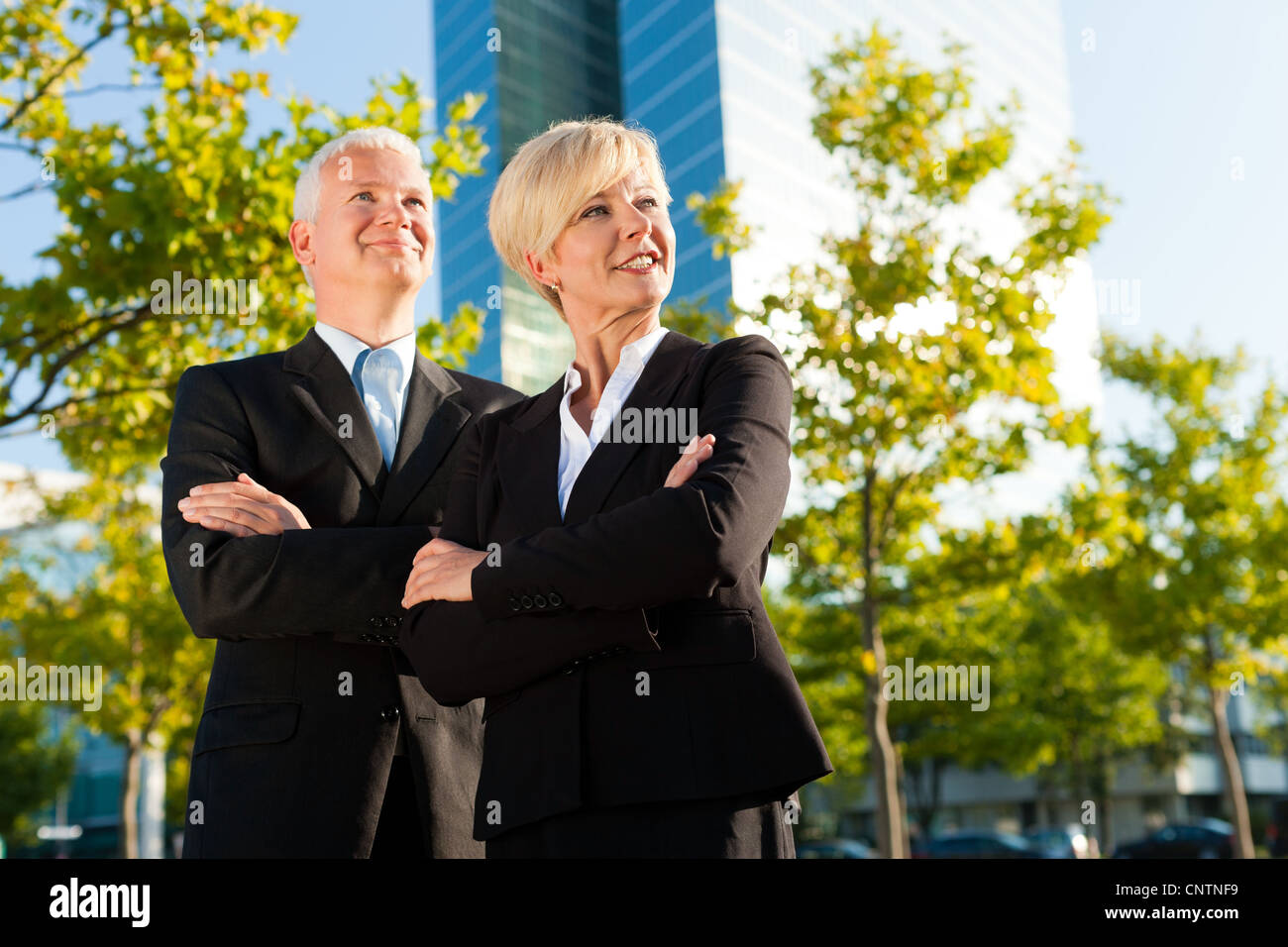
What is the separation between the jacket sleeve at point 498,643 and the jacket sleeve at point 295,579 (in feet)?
0.63

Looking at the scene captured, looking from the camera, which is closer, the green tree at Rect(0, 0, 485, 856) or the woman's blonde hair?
the woman's blonde hair

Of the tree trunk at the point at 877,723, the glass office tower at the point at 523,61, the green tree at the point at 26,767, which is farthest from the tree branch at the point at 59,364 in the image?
the glass office tower at the point at 523,61

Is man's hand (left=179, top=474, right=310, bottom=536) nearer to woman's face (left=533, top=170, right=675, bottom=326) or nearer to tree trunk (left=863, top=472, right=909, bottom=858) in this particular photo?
woman's face (left=533, top=170, right=675, bottom=326)

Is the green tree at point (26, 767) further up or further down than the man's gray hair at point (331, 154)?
further down

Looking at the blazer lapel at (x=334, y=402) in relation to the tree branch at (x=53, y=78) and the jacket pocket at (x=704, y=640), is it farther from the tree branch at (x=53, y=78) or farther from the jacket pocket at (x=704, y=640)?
the tree branch at (x=53, y=78)

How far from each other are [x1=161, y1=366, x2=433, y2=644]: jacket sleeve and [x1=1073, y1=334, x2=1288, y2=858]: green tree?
A: 18529mm

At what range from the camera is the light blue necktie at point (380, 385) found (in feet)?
9.80

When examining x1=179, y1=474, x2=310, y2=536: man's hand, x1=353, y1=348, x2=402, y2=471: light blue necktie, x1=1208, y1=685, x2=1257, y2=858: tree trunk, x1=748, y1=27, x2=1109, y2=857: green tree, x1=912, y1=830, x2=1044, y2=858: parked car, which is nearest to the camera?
x1=179, y1=474, x2=310, y2=536: man's hand

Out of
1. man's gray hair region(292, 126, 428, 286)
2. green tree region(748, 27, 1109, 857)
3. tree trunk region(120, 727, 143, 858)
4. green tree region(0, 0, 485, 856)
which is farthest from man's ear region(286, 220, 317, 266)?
tree trunk region(120, 727, 143, 858)

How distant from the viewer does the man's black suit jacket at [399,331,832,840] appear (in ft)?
6.30

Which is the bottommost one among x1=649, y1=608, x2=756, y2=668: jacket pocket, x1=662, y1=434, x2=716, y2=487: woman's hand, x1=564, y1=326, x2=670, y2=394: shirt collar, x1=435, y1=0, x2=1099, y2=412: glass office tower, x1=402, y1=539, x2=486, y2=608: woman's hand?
x1=649, y1=608, x2=756, y2=668: jacket pocket

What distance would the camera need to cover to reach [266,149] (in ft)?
26.0
